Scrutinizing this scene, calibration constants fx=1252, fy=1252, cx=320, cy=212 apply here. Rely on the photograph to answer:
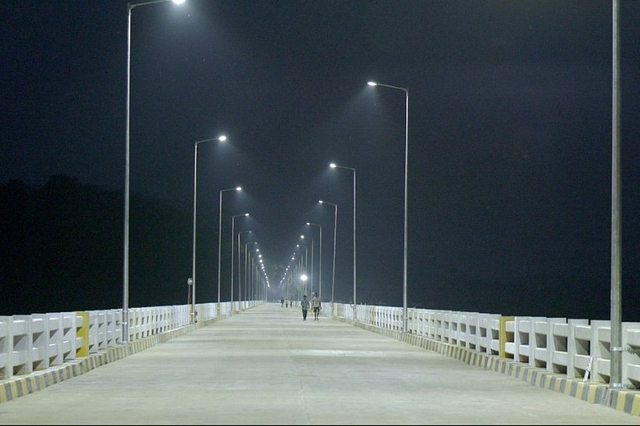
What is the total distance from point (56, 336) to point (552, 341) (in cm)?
911

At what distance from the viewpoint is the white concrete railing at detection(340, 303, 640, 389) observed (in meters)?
17.6

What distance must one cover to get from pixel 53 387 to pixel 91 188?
5490 inches

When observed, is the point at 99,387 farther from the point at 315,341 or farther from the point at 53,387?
the point at 315,341

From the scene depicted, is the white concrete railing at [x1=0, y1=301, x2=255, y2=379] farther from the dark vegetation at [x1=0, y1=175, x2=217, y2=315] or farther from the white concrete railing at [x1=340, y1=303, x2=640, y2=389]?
the dark vegetation at [x1=0, y1=175, x2=217, y2=315]

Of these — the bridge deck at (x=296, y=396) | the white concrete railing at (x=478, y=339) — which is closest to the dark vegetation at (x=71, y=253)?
the white concrete railing at (x=478, y=339)

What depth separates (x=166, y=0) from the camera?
113 feet

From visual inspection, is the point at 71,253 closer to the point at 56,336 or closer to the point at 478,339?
the point at 478,339

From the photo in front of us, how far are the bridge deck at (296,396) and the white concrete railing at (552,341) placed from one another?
2.37 ft

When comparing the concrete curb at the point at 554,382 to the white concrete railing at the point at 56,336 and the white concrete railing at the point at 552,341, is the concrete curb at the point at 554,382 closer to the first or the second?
the white concrete railing at the point at 552,341

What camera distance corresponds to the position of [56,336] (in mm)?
23375

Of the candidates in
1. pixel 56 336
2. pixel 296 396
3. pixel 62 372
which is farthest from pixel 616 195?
pixel 56 336

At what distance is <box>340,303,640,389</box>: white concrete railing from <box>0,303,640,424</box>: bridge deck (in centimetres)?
72

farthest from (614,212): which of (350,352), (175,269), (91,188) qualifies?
(175,269)

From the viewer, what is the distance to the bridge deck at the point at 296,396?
1462 centimetres
